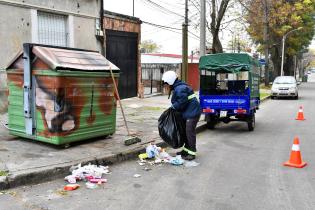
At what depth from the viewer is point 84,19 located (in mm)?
14977

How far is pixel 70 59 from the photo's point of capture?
791 cm

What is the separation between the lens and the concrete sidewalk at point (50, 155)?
6.15 m

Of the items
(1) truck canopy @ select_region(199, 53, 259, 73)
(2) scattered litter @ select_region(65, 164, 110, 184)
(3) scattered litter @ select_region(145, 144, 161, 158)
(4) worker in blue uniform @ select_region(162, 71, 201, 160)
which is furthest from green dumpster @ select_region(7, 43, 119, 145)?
(1) truck canopy @ select_region(199, 53, 259, 73)

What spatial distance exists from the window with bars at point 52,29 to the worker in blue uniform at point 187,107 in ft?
22.4

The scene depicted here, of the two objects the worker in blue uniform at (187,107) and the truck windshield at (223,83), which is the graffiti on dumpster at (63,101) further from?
the truck windshield at (223,83)

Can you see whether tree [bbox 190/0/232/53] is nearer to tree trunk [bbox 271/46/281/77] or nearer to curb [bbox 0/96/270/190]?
curb [bbox 0/96/270/190]

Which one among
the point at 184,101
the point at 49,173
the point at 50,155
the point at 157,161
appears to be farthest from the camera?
the point at 184,101

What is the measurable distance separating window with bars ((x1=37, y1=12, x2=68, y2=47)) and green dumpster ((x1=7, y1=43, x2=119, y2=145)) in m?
5.20

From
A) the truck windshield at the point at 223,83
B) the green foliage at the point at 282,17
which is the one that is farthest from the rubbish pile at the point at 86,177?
the green foliage at the point at 282,17

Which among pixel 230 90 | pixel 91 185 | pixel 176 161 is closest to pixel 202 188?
pixel 176 161

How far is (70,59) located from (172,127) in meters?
2.39

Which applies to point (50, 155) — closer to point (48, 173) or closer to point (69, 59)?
point (48, 173)

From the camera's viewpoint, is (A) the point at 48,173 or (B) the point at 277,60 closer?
(A) the point at 48,173

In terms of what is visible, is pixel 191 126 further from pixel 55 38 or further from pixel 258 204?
pixel 55 38
